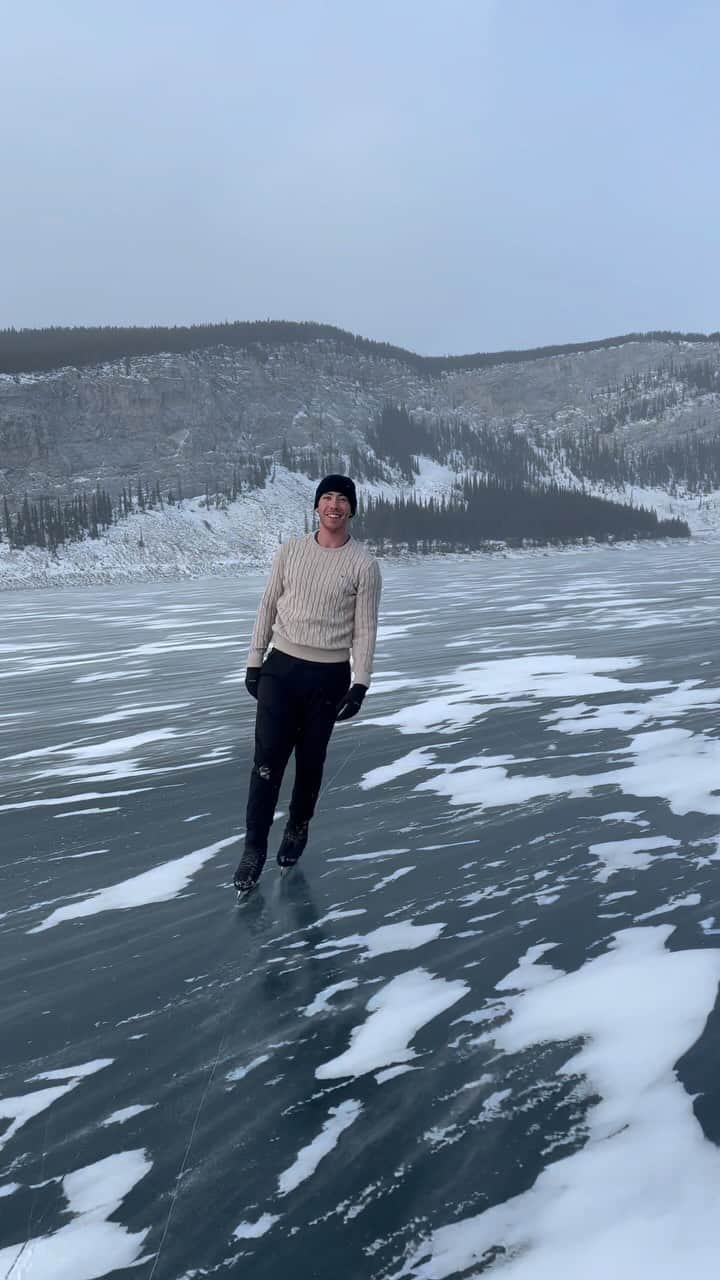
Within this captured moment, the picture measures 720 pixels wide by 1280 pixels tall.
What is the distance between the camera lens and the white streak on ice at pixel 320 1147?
284 cm

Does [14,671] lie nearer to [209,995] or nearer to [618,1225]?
[209,995]

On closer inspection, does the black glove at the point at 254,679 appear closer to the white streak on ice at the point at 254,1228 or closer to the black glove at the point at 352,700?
the black glove at the point at 352,700

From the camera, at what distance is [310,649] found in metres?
5.43

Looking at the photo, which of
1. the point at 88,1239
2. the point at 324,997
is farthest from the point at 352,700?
the point at 88,1239

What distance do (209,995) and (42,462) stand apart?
121 metres

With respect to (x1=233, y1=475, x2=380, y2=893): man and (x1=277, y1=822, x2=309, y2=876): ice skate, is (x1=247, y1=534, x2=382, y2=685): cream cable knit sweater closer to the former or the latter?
(x1=233, y1=475, x2=380, y2=893): man

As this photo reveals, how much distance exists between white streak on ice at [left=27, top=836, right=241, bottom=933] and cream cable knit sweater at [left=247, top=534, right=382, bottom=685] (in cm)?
144

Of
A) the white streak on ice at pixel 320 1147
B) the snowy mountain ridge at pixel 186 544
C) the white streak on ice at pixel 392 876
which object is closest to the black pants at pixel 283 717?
the white streak on ice at pixel 392 876

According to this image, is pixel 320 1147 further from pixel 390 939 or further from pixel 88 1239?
pixel 390 939

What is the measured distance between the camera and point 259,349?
172 m

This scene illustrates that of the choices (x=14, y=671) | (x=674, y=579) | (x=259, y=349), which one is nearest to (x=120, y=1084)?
(x=14, y=671)

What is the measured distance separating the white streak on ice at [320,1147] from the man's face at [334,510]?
10.4ft

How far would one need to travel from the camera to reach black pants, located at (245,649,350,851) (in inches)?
213

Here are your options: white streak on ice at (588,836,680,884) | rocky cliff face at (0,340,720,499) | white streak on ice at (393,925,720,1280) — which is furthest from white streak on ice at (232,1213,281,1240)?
rocky cliff face at (0,340,720,499)
